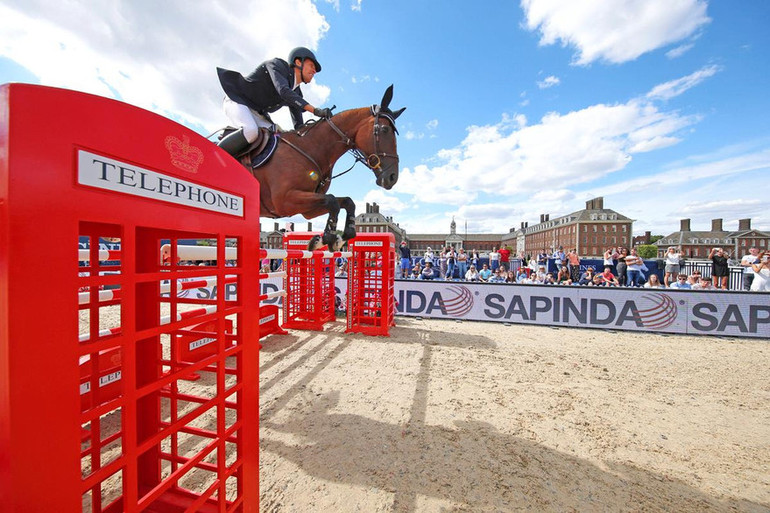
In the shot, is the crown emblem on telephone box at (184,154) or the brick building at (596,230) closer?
the crown emblem on telephone box at (184,154)

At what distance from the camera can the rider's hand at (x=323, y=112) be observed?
161 inches

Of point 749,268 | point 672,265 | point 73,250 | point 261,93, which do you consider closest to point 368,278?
point 261,93

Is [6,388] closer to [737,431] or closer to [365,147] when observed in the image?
[365,147]

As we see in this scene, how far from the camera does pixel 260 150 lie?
13.1ft

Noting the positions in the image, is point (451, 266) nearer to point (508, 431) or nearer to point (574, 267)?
point (574, 267)

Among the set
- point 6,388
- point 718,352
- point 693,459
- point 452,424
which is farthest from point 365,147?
point 718,352

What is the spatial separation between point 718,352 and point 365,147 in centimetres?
726

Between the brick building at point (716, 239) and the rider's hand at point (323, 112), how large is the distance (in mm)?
95911

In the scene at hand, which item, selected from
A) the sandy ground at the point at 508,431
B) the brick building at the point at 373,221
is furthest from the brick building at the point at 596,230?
the sandy ground at the point at 508,431

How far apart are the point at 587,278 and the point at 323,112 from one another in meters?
10.5

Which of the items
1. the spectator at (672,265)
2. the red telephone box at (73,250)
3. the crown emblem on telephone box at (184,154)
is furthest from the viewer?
the spectator at (672,265)

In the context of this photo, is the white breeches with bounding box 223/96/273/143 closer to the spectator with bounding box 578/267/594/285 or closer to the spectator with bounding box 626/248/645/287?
the spectator with bounding box 578/267/594/285

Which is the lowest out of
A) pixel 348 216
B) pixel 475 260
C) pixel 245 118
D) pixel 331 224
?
pixel 475 260

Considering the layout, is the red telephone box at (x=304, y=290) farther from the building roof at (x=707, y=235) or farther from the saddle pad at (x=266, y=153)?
the building roof at (x=707, y=235)
